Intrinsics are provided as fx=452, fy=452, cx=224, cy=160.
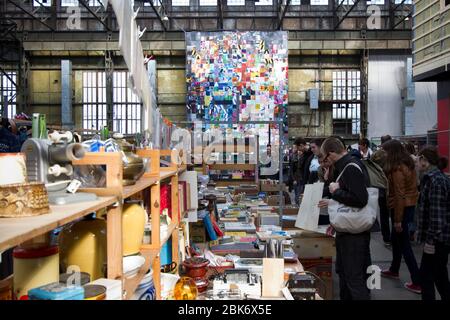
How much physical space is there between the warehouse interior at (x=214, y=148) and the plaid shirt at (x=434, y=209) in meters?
0.02

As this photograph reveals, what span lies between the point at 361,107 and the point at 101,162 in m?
15.7

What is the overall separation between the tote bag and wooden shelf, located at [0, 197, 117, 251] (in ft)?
8.32

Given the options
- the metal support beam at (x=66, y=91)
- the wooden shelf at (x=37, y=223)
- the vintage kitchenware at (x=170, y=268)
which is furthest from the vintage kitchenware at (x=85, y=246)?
the metal support beam at (x=66, y=91)

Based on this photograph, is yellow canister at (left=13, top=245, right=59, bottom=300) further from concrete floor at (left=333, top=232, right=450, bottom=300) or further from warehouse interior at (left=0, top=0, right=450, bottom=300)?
concrete floor at (left=333, top=232, right=450, bottom=300)

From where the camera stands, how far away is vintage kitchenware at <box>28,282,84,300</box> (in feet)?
2.91

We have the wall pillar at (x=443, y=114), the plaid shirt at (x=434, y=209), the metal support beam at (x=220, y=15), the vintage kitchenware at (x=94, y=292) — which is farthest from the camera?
the metal support beam at (x=220, y=15)

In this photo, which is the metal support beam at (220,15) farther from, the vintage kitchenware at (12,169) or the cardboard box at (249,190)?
the vintage kitchenware at (12,169)

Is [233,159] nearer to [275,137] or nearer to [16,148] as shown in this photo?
[16,148]

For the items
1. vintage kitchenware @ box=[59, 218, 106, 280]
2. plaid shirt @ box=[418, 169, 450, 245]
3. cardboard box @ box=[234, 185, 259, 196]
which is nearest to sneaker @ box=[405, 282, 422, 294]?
plaid shirt @ box=[418, 169, 450, 245]

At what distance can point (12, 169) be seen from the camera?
956mm

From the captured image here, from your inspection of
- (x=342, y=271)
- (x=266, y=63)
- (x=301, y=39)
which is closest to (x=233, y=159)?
(x=342, y=271)

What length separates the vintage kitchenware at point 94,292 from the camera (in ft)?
3.19

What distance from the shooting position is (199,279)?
2.45 metres

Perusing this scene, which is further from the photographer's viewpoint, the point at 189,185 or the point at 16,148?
the point at 16,148
